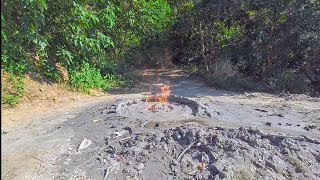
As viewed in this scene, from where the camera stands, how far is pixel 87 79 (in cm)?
947

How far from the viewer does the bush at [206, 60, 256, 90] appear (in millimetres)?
10172

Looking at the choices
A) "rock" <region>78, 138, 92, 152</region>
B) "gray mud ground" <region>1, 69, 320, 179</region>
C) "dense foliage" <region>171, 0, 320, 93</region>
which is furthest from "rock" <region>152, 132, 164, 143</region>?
"dense foliage" <region>171, 0, 320, 93</region>

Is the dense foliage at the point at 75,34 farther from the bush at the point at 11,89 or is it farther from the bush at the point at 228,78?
the bush at the point at 228,78

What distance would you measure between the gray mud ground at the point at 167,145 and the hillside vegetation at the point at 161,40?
93.6 inches

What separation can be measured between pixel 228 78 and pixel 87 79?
4.07 metres

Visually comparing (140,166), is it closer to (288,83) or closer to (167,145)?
(167,145)

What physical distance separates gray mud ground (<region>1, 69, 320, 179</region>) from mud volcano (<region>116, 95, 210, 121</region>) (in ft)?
0.07

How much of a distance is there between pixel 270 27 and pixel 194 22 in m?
2.55

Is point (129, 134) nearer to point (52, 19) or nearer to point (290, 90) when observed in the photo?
point (52, 19)

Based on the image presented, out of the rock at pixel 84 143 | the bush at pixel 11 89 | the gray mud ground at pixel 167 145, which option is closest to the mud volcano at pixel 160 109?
the gray mud ground at pixel 167 145

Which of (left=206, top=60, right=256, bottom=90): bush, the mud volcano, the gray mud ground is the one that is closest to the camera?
the gray mud ground

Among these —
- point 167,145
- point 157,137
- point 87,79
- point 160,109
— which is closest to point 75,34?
point 87,79

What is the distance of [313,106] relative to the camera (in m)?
7.88

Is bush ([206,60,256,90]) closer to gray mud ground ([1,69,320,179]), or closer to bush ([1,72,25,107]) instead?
gray mud ground ([1,69,320,179])
